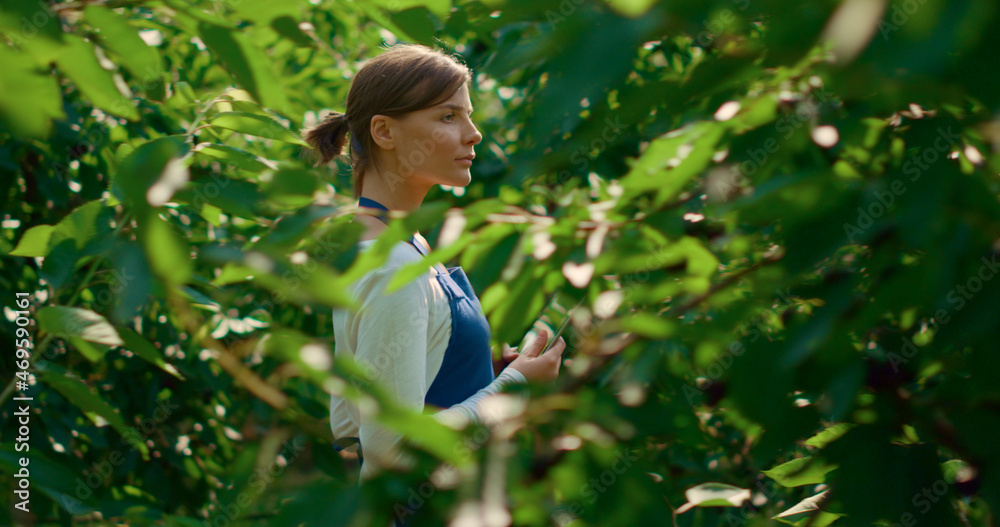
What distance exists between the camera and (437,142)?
1.43 metres

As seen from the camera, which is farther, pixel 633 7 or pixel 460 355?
pixel 460 355

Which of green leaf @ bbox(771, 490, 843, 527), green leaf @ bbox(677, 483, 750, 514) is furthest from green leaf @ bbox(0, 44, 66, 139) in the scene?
green leaf @ bbox(771, 490, 843, 527)

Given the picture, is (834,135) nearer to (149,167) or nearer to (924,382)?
(924,382)

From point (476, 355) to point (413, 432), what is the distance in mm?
945

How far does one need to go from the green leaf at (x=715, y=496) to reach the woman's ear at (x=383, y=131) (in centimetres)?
91

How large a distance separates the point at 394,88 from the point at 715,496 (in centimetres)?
98

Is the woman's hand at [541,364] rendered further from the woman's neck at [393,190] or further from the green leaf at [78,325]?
the green leaf at [78,325]

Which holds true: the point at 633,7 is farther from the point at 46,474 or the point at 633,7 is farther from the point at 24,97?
the point at 46,474

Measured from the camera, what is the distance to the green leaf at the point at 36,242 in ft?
2.67

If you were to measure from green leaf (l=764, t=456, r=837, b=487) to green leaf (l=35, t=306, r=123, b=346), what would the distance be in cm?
71

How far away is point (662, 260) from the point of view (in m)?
0.73

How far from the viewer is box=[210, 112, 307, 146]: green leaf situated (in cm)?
97

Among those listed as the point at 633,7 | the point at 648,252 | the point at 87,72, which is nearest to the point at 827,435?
the point at 648,252

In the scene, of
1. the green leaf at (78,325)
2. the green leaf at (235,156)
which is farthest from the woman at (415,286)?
the green leaf at (78,325)
